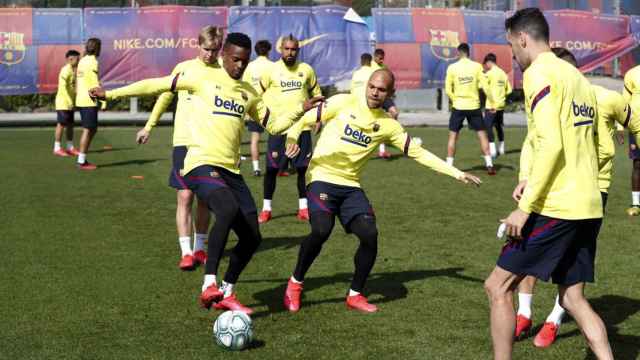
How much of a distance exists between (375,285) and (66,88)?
42.3 feet

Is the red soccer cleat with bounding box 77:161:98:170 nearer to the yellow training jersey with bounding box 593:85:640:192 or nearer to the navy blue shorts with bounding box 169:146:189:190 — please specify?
the navy blue shorts with bounding box 169:146:189:190

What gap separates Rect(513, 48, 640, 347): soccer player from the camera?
22.5 ft

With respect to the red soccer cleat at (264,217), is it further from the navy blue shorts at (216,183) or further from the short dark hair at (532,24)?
the short dark hair at (532,24)

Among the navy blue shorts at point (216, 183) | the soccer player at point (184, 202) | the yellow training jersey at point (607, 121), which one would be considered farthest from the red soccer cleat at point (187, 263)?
the yellow training jersey at point (607, 121)

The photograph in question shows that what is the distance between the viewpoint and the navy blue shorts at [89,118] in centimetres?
1802

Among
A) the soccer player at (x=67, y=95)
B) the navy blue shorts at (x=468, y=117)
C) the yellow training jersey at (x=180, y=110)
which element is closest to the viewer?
the yellow training jersey at (x=180, y=110)

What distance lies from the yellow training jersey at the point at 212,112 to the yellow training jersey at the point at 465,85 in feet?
32.5

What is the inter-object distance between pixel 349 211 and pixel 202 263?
227 cm

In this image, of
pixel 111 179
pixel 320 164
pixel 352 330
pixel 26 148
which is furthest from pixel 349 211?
pixel 26 148

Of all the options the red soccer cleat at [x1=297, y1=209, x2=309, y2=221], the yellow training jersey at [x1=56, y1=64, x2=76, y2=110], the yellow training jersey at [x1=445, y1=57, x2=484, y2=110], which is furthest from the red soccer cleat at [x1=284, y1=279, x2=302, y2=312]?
the yellow training jersey at [x1=56, y1=64, x2=76, y2=110]

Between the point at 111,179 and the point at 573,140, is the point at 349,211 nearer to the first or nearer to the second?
the point at 573,140

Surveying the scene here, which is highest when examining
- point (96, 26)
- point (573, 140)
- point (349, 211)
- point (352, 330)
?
point (96, 26)

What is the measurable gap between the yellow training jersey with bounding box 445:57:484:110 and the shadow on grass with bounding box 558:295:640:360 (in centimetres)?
962

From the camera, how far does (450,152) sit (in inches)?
680
